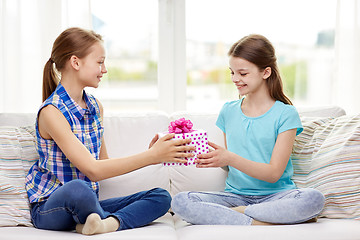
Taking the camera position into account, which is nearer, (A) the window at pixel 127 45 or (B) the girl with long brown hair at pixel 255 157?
(B) the girl with long brown hair at pixel 255 157

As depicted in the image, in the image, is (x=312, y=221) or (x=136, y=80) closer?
(x=312, y=221)

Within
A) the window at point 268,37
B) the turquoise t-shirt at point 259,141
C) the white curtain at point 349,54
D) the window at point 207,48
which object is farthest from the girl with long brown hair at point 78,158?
the white curtain at point 349,54

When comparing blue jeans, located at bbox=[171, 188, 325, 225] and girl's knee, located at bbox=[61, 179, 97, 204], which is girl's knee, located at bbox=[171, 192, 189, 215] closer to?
blue jeans, located at bbox=[171, 188, 325, 225]

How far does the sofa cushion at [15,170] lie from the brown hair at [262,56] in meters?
1.04

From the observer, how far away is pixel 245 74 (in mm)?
2080

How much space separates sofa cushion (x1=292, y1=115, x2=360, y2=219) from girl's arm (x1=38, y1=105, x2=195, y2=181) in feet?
2.01

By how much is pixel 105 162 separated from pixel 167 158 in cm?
27

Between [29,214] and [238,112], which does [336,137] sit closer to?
[238,112]

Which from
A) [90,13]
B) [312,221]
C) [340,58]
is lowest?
[312,221]

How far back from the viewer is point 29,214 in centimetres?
190

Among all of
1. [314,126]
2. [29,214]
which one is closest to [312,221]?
[314,126]

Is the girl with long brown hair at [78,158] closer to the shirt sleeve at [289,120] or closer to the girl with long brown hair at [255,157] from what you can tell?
the girl with long brown hair at [255,157]

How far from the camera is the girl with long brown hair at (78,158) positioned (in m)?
1.75

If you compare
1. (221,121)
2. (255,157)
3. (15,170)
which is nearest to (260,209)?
(255,157)
